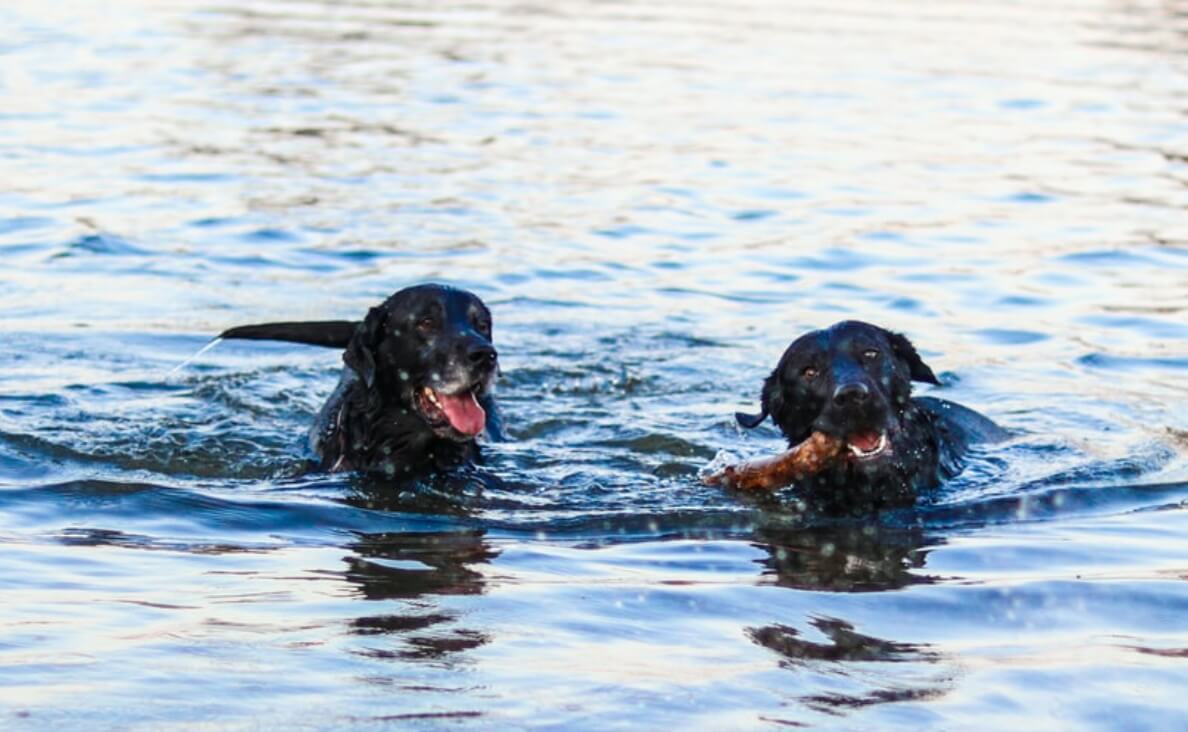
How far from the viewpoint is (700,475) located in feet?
29.7

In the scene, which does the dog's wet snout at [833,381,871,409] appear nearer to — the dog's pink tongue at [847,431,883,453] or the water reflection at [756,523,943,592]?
the dog's pink tongue at [847,431,883,453]

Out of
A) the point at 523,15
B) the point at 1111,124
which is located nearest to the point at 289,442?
the point at 1111,124

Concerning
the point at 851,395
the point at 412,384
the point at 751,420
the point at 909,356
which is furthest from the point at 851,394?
the point at 412,384

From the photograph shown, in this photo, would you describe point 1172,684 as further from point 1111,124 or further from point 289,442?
point 1111,124

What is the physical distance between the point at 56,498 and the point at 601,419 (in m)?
3.16

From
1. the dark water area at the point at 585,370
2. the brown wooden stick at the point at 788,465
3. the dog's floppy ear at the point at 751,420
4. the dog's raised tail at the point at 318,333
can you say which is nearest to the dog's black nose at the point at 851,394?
the brown wooden stick at the point at 788,465

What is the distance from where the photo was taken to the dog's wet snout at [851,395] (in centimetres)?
810

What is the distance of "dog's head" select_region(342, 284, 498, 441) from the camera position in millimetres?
8953

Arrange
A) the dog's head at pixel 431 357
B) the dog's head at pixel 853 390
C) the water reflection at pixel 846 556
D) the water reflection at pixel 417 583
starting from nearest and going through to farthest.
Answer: the water reflection at pixel 417 583, the water reflection at pixel 846 556, the dog's head at pixel 853 390, the dog's head at pixel 431 357

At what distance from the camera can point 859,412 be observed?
8.21 meters

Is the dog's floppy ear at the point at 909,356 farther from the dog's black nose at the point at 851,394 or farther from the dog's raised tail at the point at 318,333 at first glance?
the dog's raised tail at the point at 318,333

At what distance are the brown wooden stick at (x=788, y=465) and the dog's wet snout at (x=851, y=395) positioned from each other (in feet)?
0.54

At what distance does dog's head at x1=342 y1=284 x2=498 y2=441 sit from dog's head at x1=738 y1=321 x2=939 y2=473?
4.39ft

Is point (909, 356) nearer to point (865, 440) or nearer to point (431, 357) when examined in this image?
point (865, 440)
